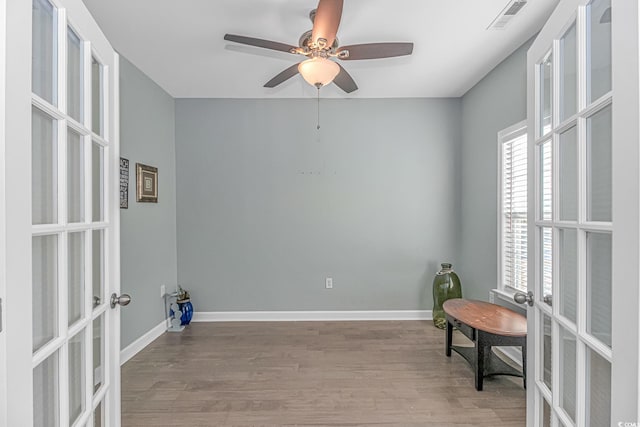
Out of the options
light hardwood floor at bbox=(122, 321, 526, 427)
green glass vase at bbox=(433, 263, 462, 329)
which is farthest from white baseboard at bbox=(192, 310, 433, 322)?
light hardwood floor at bbox=(122, 321, 526, 427)

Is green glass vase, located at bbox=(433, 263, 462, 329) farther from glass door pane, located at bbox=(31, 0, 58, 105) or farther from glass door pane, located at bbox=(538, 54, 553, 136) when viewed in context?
glass door pane, located at bbox=(31, 0, 58, 105)

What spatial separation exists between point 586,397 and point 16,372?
1694 millimetres

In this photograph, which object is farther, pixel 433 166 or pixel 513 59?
pixel 433 166

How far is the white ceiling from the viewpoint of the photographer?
6.61 feet

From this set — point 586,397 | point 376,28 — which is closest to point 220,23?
point 376,28

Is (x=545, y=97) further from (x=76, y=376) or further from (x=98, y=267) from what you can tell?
(x=76, y=376)

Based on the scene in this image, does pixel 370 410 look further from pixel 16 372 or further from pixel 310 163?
pixel 310 163

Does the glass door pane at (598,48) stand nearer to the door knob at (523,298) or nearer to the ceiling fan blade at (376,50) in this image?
the door knob at (523,298)

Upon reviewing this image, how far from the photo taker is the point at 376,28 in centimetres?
223

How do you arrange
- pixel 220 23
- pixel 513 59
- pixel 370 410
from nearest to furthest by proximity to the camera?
pixel 370 410
pixel 220 23
pixel 513 59

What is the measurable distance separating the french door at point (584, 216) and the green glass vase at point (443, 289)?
1.98m

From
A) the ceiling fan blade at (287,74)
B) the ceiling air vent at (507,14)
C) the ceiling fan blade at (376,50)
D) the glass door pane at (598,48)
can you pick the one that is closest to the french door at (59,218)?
the ceiling fan blade at (287,74)

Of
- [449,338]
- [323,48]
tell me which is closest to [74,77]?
[323,48]

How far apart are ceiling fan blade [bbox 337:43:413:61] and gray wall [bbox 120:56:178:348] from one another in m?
2.01
